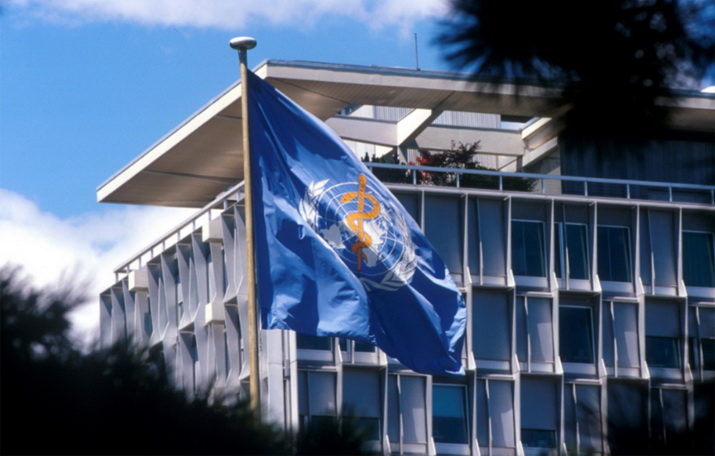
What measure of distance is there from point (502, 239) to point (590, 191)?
12.4 feet

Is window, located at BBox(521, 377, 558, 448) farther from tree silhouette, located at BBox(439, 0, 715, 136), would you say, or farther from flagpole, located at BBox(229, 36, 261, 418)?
tree silhouette, located at BBox(439, 0, 715, 136)

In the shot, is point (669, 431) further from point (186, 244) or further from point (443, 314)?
point (186, 244)

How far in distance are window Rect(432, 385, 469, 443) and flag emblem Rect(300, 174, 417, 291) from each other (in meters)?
11.0

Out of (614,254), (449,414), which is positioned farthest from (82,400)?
(614,254)

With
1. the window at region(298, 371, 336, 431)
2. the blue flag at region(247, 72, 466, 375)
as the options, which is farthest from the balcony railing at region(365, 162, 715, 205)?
the blue flag at region(247, 72, 466, 375)

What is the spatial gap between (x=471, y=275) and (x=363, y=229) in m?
11.9

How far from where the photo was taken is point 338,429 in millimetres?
7172

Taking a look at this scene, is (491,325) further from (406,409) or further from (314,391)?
(314,391)

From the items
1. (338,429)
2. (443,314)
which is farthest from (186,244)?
(338,429)

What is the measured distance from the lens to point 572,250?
4662cm

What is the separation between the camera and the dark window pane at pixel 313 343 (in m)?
42.8

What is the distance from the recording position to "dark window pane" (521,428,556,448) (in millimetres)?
44406

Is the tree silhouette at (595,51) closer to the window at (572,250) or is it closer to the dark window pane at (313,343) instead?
the dark window pane at (313,343)

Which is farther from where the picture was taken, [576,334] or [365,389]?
[576,334]
